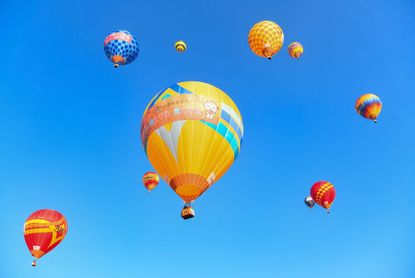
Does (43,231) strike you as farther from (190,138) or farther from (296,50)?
(296,50)

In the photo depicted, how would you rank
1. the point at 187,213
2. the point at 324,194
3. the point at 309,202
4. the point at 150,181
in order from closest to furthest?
1. the point at 187,213
2. the point at 324,194
3. the point at 150,181
4. the point at 309,202

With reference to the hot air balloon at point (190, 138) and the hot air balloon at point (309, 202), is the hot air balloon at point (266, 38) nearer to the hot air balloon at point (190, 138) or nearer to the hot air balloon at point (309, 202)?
the hot air balloon at point (190, 138)

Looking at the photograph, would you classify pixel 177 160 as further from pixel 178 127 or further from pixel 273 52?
pixel 273 52

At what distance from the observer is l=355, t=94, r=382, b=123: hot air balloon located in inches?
730

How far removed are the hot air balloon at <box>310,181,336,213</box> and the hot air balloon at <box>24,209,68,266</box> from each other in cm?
1421

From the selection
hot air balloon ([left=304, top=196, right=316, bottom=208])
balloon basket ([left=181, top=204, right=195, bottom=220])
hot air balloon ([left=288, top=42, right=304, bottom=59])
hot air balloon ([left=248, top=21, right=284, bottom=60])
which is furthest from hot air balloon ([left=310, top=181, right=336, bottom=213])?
balloon basket ([left=181, top=204, right=195, bottom=220])

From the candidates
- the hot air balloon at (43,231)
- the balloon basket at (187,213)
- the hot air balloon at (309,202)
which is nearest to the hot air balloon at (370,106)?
the hot air balloon at (309,202)

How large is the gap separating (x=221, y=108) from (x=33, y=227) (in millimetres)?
11241

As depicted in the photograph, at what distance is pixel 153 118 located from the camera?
12.6 meters

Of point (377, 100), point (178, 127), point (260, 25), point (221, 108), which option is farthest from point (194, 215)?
point (377, 100)

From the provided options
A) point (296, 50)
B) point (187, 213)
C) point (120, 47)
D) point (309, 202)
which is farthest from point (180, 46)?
point (309, 202)

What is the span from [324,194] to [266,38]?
979 centimetres

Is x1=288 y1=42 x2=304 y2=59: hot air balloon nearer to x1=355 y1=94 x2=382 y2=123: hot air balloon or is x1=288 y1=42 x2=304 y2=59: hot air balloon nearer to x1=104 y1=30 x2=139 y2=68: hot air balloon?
x1=355 y1=94 x2=382 y2=123: hot air balloon

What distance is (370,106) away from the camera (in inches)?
731
